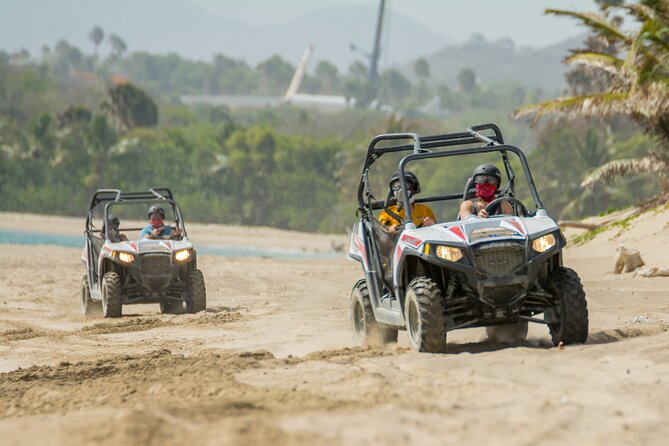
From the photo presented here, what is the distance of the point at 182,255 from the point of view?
16.2 meters

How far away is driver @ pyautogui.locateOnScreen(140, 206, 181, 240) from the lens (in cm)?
1703

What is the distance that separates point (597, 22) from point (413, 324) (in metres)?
17.8

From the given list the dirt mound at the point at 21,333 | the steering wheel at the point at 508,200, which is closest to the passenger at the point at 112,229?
the dirt mound at the point at 21,333

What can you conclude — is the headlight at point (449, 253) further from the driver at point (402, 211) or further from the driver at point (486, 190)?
the driver at point (402, 211)

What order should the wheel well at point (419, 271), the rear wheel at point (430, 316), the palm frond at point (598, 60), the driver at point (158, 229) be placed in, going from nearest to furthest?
1. the rear wheel at point (430, 316)
2. the wheel well at point (419, 271)
3. the driver at point (158, 229)
4. the palm frond at point (598, 60)

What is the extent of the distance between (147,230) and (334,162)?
202 ft

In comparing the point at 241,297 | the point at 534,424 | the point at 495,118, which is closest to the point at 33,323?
the point at 241,297

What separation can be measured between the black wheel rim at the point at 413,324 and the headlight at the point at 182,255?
732 cm

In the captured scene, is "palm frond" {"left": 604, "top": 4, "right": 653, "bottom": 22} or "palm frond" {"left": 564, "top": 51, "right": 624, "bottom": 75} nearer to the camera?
"palm frond" {"left": 604, "top": 4, "right": 653, "bottom": 22}

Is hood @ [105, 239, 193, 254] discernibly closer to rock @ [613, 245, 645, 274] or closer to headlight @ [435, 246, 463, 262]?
rock @ [613, 245, 645, 274]

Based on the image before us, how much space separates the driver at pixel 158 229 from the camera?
1703 cm

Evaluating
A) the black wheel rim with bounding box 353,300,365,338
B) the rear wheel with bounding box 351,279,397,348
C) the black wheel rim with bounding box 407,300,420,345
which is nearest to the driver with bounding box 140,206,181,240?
→ the black wheel rim with bounding box 353,300,365,338

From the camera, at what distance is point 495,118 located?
196 meters

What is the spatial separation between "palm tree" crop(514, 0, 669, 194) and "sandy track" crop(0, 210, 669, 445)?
11.1 metres
